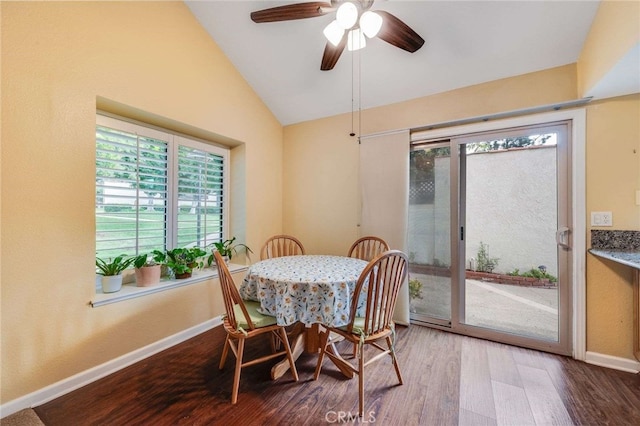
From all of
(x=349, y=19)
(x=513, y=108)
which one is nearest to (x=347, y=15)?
(x=349, y=19)

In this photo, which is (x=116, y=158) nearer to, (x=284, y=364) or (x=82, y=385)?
(x=82, y=385)

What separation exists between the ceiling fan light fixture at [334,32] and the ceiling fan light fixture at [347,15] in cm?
6

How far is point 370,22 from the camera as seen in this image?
57.4 inches

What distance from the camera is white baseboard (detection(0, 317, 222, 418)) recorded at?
4.75 ft

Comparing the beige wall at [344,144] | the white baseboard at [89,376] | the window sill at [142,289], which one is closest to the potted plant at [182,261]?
the window sill at [142,289]

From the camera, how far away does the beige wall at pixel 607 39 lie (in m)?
1.39

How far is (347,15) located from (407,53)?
1021 mm

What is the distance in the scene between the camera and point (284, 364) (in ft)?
5.87

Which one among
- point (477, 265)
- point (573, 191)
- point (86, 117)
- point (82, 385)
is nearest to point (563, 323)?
point (477, 265)

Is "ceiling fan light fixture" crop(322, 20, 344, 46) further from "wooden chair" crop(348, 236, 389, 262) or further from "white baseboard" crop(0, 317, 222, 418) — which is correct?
"white baseboard" crop(0, 317, 222, 418)

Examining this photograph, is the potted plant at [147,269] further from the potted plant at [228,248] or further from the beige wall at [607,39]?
the beige wall at [607,39]

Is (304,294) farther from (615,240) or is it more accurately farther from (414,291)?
(615,240)

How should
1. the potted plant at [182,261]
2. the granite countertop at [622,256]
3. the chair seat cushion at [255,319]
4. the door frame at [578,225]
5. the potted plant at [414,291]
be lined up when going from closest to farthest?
the granite countertop at [622,256] < the chair seat cushion at [255,319] < the door frame at [578,225] < the potted plant at [182,261] < the potted plant at [414,291]

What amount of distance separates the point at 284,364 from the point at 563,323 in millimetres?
Result: 2271
